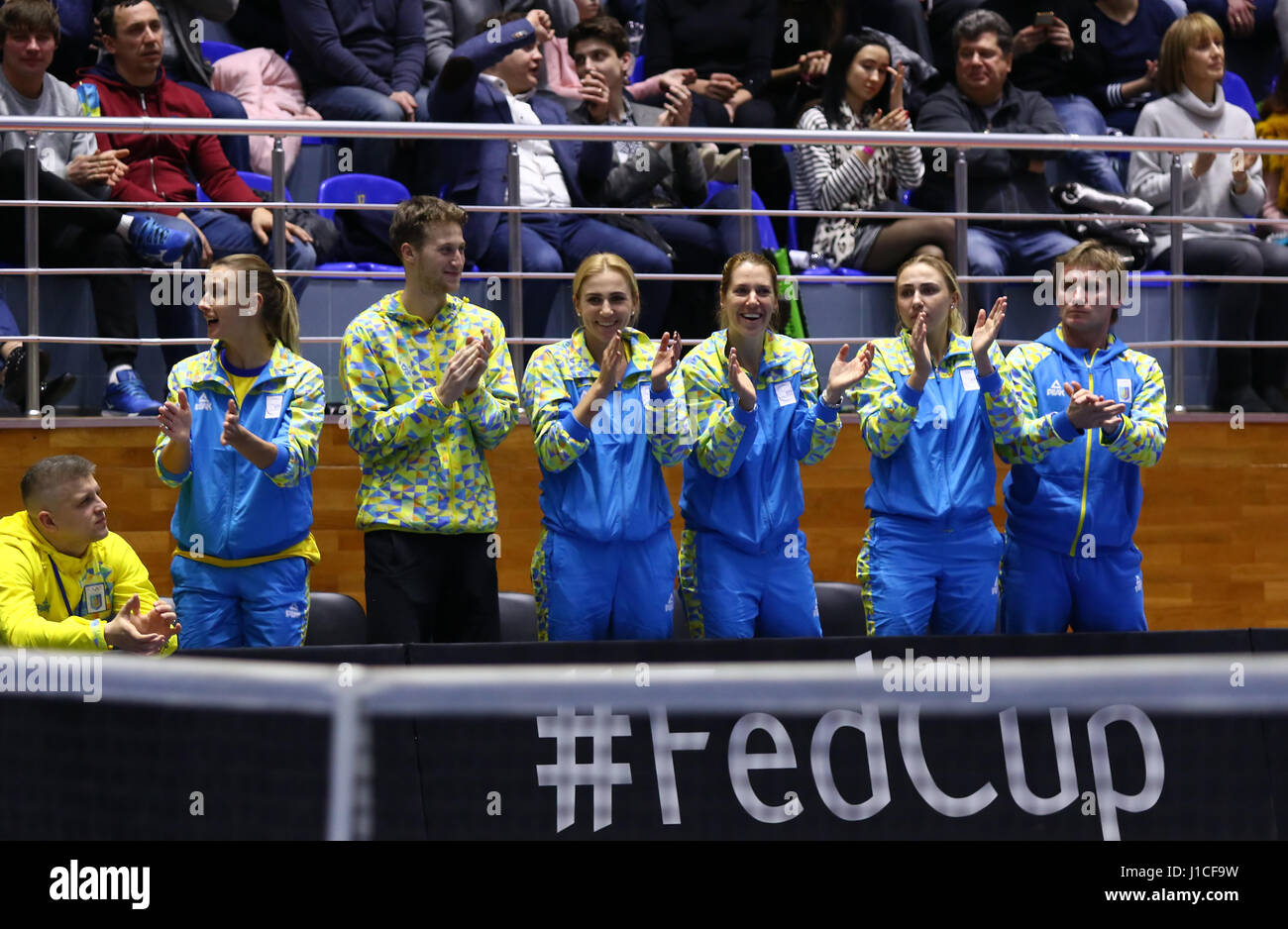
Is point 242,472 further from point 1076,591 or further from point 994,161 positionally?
point 994,161

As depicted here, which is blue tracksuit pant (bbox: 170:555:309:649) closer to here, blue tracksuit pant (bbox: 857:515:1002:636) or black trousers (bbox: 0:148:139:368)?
black trousers (bbox: 0:148:139:368)

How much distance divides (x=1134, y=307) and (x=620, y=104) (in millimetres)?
2779

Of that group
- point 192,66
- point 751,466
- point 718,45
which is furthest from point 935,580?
point 192,66

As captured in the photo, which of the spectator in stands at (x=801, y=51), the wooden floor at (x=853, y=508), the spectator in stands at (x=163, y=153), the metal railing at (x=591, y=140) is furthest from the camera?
the spectator in stands at (x=801, y=51)

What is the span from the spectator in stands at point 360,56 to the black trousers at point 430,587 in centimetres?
334

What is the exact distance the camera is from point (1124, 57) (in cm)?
1010

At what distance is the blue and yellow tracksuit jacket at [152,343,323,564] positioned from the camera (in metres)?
5.45

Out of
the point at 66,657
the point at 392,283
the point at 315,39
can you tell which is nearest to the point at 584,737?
the point at 66,657

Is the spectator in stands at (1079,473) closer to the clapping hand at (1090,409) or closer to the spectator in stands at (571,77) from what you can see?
the clapping hand at (1090,409)

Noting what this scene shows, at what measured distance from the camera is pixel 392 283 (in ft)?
23.4

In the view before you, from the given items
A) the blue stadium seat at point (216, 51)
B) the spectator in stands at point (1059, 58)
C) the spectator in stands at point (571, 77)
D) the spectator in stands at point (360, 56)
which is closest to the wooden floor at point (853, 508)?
the spectator in stands at point (360, 56)

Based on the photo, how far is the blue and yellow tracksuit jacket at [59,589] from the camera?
5.07 metres

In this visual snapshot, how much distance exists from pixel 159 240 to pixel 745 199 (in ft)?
8.78
